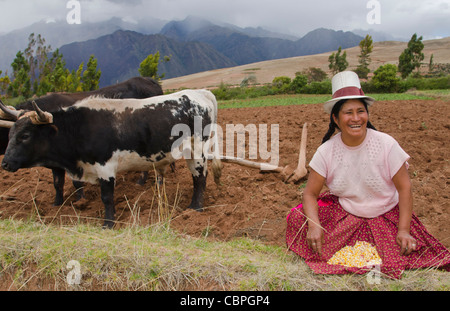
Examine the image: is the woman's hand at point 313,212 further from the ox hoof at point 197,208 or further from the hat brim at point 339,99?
the ox hoof at point 197,208

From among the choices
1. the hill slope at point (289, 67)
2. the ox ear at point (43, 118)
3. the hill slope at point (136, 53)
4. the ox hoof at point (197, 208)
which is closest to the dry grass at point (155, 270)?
the ox ear at point (43, 118)

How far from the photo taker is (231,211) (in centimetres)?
452

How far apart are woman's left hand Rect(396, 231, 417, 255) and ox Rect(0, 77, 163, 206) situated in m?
3.95

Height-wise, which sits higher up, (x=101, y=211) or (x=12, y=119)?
(x=12, y=119)

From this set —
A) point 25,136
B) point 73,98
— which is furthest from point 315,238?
point 73,98

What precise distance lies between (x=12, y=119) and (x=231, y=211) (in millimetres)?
3288

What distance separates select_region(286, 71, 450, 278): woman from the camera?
2631mm

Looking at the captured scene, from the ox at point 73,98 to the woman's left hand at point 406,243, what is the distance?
3951mm

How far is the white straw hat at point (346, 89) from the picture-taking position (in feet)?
8.94

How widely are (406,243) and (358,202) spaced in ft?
1.50

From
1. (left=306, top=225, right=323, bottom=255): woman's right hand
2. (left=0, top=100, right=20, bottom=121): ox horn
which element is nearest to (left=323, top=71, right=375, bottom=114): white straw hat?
(left=306, top=225, right=323, bottom=255): woman's right hand
